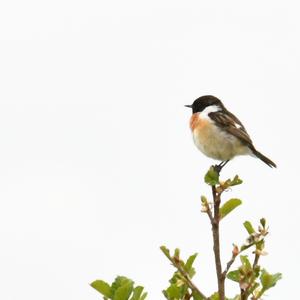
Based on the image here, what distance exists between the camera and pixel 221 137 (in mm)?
8492

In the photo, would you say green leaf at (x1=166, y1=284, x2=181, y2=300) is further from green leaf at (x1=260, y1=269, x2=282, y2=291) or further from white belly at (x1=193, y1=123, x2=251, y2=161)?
white belly at (x1=193, y1=123, x2=251, y2=161)

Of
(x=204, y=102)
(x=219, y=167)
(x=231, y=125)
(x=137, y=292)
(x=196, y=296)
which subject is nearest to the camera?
(x=137, y=292)

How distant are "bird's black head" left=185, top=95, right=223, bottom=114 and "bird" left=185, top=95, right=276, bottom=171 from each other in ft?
0.71

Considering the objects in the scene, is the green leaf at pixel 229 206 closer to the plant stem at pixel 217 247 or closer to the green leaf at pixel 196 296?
the plant stem at pixel 217 247

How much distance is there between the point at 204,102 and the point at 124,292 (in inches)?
240

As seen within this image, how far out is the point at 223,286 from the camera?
297cm

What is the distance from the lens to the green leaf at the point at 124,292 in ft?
11.2

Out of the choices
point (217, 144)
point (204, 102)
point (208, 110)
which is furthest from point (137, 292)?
point (204, 102)

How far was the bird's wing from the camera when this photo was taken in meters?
8.47

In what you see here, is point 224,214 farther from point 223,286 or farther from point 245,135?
point 245,135

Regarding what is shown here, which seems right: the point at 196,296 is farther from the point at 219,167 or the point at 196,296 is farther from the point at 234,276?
the point at 219,167

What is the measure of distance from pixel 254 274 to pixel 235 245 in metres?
0.17

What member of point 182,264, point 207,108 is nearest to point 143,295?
point 182,264

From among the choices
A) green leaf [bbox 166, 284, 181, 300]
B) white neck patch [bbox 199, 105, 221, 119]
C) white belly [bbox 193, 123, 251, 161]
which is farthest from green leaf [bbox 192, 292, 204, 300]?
white neck patch [bbox 199, 105, 221, 119]
